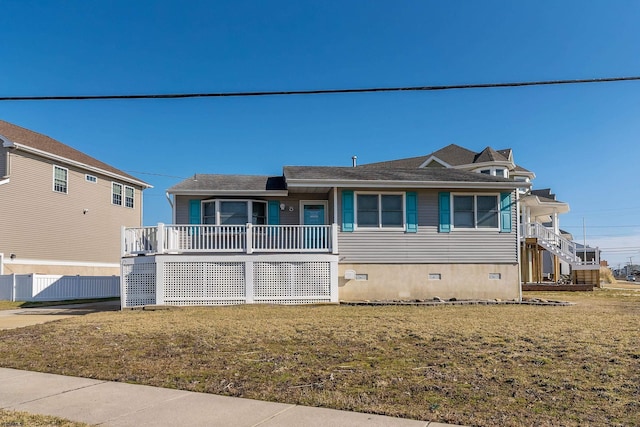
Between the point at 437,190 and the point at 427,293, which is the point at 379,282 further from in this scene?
the point at 437,190

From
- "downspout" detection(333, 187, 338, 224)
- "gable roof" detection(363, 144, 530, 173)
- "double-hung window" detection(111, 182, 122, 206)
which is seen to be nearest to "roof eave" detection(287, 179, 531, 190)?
"downspout" detection(333, 187, 338, 224)

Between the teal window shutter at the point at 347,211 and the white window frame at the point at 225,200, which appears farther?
the white window frame at the point at 225,200

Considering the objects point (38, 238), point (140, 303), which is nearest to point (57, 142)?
point (38, 238)

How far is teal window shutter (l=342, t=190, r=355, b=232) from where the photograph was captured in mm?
15477

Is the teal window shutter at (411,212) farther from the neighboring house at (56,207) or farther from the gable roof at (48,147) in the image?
the gable roof at (48,147)

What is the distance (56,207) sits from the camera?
2303cm

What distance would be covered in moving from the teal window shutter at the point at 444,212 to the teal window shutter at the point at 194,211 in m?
8.00

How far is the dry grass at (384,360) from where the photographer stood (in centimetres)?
489

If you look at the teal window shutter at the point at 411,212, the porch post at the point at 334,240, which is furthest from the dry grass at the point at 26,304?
the teal window shutter at the point at 411,212

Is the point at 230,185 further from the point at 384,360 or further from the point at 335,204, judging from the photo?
the point at 384,360

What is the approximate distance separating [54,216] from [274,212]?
1214cm

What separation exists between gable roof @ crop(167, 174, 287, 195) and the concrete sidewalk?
10.7m

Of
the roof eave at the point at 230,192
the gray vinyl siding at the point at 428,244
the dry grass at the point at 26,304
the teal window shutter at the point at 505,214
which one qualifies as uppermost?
the roof eave at the point at 230,192

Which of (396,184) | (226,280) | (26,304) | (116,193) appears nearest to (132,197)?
(116,193)
